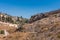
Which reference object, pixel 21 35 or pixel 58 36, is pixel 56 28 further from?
pixel 21 35

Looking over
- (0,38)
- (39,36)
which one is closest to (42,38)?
(39,36)

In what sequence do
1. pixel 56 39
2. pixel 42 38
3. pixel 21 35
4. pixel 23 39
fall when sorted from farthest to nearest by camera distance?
pixel 21 35, pixel 23 39, pixel 42 38, pixel 56 39

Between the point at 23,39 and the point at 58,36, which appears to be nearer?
the point at 58,36

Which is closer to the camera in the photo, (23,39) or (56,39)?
(56,39)

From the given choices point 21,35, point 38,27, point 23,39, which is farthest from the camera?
point 38,27

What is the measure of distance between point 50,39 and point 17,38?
22.3 feet

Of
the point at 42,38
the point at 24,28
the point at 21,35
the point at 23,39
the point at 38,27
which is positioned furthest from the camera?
the point at 24,28

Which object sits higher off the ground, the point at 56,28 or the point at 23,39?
the point at 56,28

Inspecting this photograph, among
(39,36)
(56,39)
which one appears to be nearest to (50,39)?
(56,39)

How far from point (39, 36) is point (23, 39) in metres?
2.79

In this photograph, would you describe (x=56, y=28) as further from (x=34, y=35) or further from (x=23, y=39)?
(x=23, y=39)

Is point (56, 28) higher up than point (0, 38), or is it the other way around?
point (56, 28)

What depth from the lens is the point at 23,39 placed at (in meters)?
26.9

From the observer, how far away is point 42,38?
975 inches
